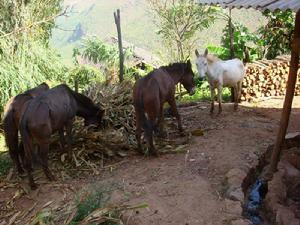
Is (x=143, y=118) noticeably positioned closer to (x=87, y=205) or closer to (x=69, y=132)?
(x=69, y=132)

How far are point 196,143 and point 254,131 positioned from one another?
4.25 feet

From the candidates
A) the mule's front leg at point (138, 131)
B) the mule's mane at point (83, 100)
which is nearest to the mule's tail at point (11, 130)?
the mule's mane at point (83, 100)

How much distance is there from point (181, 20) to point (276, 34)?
4778 millimetres

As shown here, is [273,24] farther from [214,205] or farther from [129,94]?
[214,205]

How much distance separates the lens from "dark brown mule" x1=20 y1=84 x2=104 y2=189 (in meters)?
6.33

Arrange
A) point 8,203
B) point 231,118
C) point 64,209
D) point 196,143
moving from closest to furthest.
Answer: point 64,209
point 8,203
point 196,143
point 231,118

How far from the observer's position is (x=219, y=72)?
9.33m

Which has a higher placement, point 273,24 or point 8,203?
point 273,24

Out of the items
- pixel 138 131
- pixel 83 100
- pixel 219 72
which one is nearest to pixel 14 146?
pixel 83 100

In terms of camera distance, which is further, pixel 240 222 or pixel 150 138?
pixel 150 138

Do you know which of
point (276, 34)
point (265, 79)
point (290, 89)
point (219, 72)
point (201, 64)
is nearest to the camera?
point (290, 89)

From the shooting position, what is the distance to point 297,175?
6.48m

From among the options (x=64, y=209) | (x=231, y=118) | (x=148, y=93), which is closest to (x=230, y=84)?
(x=231, y=118)

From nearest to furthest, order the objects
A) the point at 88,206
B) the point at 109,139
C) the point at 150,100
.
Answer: the point at 88,206, the point at 150,100, the point at 109,139
